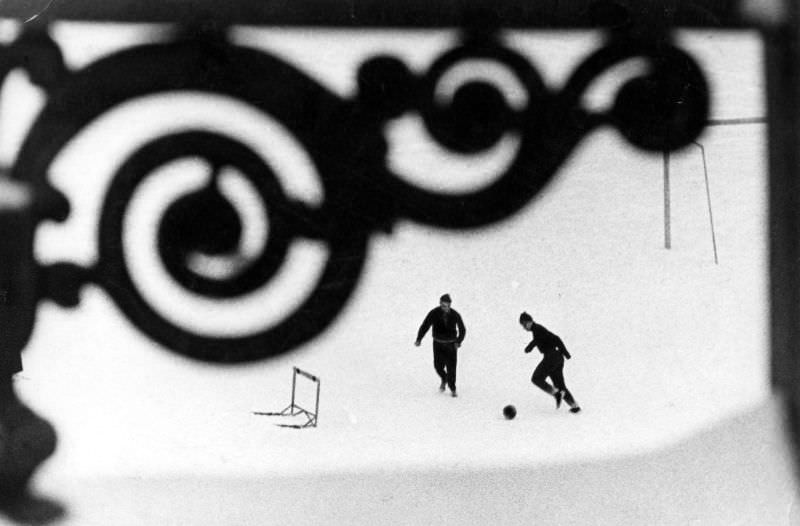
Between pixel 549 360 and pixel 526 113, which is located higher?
pixel 526 113

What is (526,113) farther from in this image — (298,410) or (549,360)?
(298,410)

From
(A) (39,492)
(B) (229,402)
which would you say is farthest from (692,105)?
(A) (39,492)

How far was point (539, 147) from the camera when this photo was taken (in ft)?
11.9

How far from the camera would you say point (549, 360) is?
3.60m

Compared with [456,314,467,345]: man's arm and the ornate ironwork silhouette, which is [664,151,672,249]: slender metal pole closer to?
the ornate ironwork silhouette

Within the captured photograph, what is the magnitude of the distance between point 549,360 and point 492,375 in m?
0.20

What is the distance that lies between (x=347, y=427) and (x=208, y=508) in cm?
56

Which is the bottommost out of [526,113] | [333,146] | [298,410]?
[298,410]

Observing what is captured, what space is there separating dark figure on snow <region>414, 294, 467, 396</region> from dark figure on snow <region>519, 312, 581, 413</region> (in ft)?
0.76

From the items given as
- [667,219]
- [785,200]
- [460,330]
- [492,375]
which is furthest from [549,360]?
[785,200]

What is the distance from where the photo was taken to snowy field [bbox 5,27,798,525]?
3609 millimetres

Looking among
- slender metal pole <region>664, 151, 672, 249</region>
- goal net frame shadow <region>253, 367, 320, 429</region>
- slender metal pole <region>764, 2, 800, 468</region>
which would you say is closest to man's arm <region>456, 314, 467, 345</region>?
goal net frame shadow <region>253, 367, 320, 429</region>

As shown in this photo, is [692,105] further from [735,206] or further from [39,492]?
[39,492]

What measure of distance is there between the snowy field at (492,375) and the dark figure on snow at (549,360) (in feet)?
0.11
